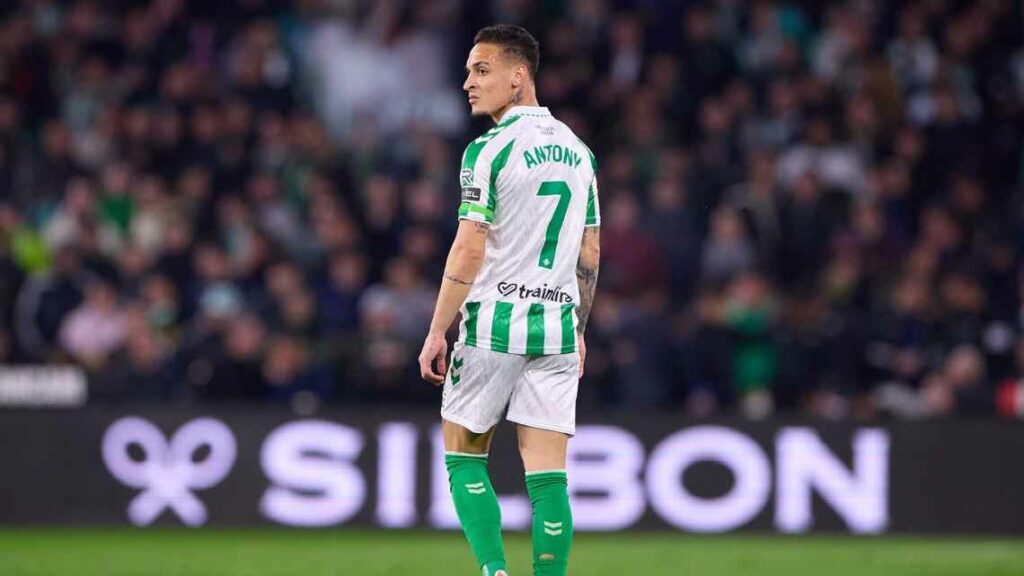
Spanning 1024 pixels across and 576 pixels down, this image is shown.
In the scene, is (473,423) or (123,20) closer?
(473,423)

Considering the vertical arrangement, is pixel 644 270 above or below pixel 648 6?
below

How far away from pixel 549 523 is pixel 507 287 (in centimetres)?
90

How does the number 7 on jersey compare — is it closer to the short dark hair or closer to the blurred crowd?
the short dark hair

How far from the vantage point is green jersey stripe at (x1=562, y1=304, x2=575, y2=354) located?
6754 millimetres

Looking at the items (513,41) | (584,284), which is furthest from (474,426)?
(513,41)

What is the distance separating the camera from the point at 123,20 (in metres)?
16.9

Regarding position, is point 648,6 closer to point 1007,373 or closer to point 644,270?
point 644,270

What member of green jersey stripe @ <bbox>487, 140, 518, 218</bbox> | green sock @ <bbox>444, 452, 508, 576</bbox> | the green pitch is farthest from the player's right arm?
the green pitch

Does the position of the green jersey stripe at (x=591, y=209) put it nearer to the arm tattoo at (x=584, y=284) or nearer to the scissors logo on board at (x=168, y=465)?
the arm tattoo at (x=584, y=284)

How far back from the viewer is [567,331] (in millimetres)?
6766

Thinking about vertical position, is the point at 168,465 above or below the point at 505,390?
below

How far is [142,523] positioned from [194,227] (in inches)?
132

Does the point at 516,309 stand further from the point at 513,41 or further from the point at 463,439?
the point at 513,41

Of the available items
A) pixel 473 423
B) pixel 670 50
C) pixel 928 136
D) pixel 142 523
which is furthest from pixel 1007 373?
pixel 473 423
